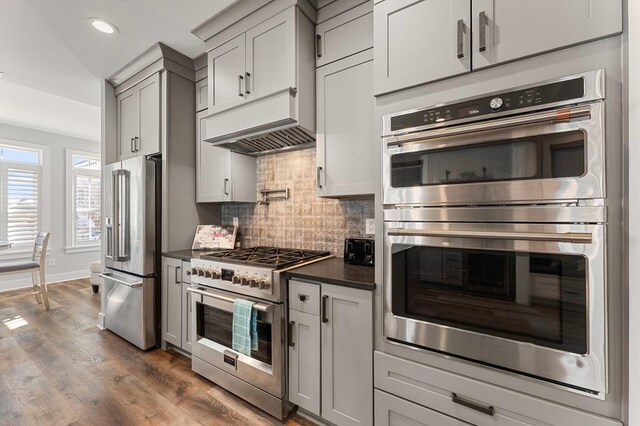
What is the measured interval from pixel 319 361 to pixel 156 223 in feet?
6.77

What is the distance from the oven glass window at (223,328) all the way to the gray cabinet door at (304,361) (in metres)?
0.17

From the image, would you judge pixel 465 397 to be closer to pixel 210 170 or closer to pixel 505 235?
pixel 505 235

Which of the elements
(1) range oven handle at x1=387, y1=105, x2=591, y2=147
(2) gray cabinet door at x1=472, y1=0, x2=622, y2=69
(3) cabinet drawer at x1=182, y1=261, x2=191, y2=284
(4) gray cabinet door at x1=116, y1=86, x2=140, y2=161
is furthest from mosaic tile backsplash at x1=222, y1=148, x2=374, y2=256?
(4) gray cabinet door at x1=116, y1=86, x2=140, y2=161

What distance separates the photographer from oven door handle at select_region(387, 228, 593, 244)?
98 cm

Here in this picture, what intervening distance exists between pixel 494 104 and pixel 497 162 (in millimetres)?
232

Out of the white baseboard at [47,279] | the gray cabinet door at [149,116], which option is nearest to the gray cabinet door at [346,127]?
the gray cabinet door at [149,116]

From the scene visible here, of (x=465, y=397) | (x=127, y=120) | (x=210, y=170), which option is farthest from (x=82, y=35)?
(x=465, y=397)

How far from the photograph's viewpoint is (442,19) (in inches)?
48.9

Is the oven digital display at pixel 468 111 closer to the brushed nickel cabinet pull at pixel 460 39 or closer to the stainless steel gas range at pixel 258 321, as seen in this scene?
the brushed nickel cabinet pull at pixel 460 39

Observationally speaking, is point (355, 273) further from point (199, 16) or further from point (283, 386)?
point (199, 16)

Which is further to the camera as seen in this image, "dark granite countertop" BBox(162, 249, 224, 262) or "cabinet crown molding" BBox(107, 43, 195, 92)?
"cabinet crown molding" BBox(107, 43, 195, 92)

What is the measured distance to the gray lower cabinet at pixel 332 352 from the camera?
4.88 ft

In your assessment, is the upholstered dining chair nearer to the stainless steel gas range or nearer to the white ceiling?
the white ceiling

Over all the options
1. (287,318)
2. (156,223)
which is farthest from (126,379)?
(287,318)
